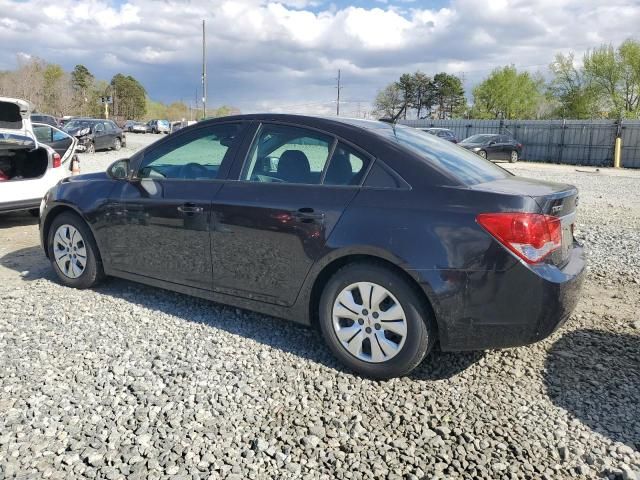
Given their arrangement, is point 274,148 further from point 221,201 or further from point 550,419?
point 550,419

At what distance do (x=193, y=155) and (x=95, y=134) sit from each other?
943 inches

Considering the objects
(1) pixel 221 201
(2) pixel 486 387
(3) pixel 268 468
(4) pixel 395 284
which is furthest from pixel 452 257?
(1) pixel 221 201

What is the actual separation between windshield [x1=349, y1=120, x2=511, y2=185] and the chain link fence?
102 feet

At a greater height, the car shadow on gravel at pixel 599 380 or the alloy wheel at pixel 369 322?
the alloy wheel at pixel 369 322

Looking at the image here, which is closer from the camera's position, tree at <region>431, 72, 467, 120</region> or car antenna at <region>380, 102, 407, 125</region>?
car antenna at <region>380, 102, 407, 125</region>

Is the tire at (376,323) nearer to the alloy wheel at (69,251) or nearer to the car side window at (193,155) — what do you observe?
the car side window at (193,155)

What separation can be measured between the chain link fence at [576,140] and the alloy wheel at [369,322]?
32.2 metres

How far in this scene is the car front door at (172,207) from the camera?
4148 millimetres

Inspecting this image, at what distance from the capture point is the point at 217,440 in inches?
111

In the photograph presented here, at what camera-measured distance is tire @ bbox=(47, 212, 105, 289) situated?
496 centimetres

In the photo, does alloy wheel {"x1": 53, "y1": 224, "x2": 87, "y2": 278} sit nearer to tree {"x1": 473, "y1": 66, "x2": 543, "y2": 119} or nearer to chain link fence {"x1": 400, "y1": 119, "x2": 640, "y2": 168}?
chain link fence {"x1": 400, "y1": 119, "x2": 640, "y2": 168}

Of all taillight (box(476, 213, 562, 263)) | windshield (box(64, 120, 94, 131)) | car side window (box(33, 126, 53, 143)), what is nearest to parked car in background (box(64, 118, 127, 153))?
windshield (box(64, 120, 94, 131))

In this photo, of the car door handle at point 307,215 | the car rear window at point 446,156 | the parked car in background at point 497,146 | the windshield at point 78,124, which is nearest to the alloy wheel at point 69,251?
the car door handle at point 307,215

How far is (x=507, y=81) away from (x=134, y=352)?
7451 cm
